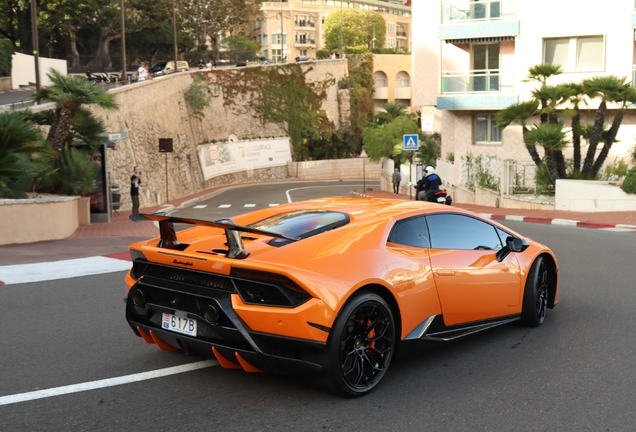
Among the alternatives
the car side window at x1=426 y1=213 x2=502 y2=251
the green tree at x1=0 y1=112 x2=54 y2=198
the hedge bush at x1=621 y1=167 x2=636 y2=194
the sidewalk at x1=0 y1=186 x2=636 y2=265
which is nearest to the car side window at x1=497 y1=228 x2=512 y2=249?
the car side window at x1=426 y1=213 x2=502 y2=251

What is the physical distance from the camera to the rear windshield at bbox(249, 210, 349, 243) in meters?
5.88

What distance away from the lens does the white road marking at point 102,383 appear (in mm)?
5373

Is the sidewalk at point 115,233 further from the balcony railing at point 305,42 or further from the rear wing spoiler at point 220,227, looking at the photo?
the balcony railing at point 305,42

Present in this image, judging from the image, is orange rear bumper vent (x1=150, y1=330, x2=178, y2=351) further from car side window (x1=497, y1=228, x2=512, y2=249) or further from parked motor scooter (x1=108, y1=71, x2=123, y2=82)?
parked motor scooter (x1=108, y1=71, x2=123, y2=82)

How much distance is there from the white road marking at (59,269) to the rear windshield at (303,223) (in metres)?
5.52

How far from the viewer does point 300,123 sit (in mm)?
67438

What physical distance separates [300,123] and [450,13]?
111 feet

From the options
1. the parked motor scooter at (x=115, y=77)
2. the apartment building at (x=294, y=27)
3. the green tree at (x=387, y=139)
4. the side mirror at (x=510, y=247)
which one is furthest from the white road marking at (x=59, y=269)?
the apartment building at (x=294, y=27)

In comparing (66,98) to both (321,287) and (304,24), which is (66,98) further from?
(304,24)

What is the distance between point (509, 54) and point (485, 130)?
367 cm

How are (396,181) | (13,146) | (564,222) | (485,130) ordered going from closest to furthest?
1. (13,146)
2. (564,222)
3. (485,130)
4. (396,181)

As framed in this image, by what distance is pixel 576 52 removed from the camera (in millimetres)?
32219

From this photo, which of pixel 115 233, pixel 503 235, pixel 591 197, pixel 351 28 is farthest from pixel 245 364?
pixel 351 28

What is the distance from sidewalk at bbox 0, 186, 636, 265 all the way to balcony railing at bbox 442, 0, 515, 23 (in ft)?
31.2
